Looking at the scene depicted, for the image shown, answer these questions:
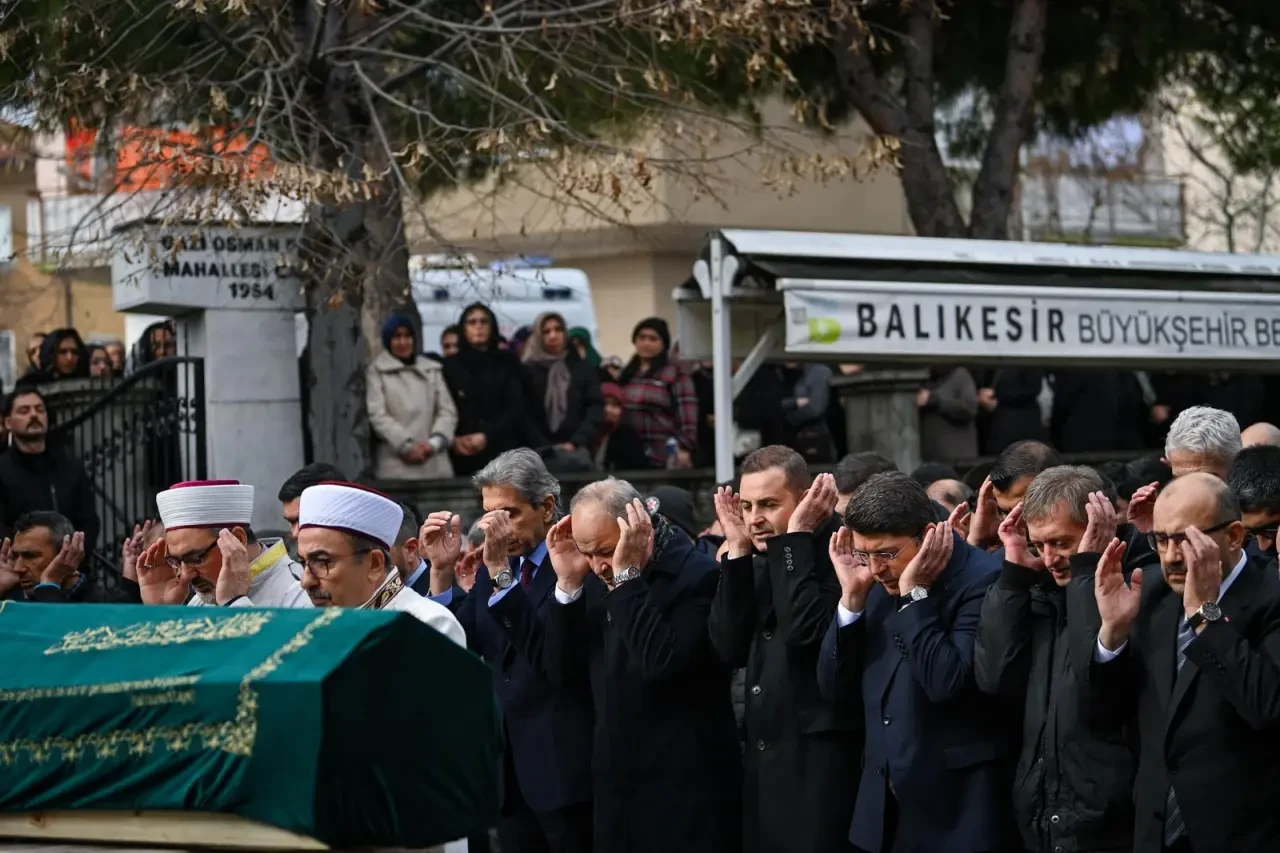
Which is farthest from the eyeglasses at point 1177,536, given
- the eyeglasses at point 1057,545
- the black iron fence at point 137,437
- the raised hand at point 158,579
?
the black iron fence at point 137,437

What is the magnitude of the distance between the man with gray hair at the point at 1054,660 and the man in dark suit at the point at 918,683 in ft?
0.61

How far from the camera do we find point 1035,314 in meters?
14.0

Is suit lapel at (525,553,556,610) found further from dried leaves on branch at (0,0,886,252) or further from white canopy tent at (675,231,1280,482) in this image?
white canopy tent at (675,231,1280,482)

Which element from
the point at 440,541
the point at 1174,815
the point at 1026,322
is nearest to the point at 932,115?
the point at 1026,322

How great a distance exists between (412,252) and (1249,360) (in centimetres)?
649

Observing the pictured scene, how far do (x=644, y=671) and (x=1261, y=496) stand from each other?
2211 mm

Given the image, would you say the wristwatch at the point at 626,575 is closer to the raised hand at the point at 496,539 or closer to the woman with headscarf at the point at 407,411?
the raised hand at the point at 496,539

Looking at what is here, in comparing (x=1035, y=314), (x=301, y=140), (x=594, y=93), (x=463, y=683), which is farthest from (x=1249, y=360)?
(x=463, y=683)

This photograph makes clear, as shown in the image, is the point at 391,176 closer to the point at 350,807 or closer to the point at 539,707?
the point at 539,707

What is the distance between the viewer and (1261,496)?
24.2 feet

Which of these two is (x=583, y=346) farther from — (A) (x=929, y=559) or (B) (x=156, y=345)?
(A) (x=929, y=559)

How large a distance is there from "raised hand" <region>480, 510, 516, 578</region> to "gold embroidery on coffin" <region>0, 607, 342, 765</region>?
271 centimetres

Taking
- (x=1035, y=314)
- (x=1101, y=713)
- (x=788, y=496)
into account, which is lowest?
(x=1101, y=713)

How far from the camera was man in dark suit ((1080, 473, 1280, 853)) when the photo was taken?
6250 millimetres
